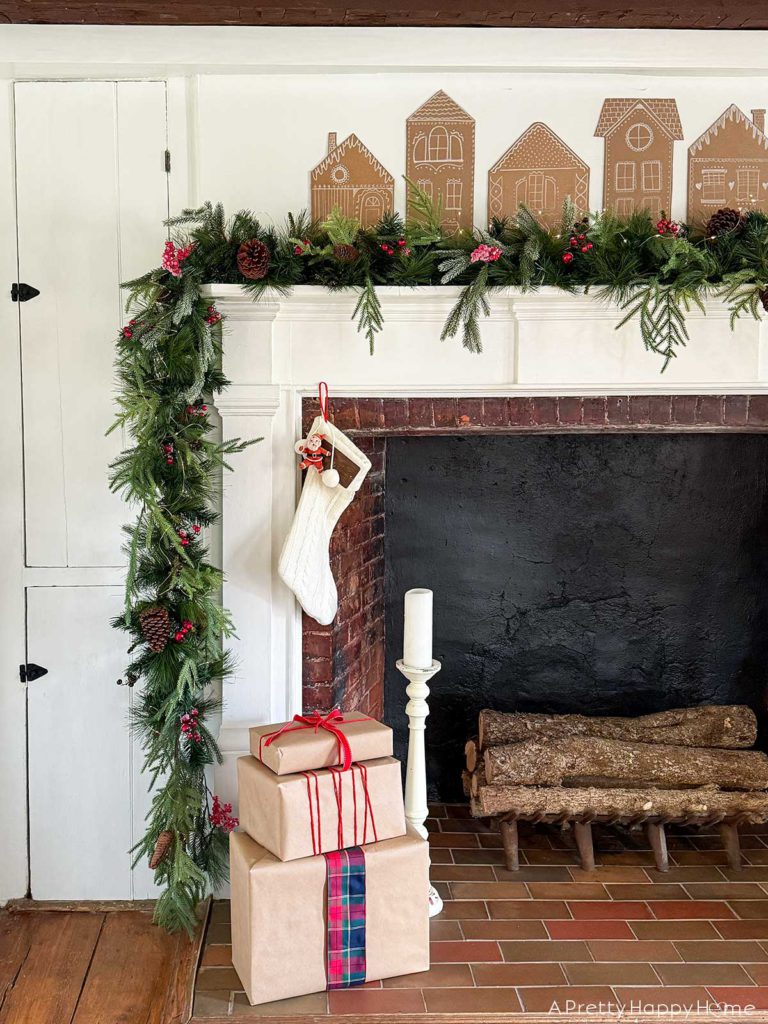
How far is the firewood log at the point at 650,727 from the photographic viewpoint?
10.3ft

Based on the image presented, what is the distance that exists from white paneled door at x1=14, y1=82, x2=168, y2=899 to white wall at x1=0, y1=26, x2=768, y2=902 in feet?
0.30

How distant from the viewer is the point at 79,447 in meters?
2.85

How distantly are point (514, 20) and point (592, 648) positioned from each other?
83.7 inches

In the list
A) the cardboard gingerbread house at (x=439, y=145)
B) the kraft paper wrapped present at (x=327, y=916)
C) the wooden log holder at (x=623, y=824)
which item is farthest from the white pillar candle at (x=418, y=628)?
the cardboard gingerbread house at (x=439, y=145)

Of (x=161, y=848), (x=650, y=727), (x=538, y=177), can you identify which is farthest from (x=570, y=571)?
(x=161, y=848)

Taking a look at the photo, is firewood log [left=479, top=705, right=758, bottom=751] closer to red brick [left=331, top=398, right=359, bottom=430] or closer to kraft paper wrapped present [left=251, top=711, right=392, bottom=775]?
kraft paper wrapped present [left=251, top=711, right=392, bottom=775]

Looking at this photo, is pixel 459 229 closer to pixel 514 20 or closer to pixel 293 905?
pixel 514 20

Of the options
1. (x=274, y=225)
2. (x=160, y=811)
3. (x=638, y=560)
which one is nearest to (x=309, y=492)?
(x=274, y=225)

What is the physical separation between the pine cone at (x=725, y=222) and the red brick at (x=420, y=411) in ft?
3.15

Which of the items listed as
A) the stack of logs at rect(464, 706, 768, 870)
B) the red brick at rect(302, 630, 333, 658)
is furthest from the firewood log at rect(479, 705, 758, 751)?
the red brick at rect(302, 630, 333, 658)

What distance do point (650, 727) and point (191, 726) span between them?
5.38 ft

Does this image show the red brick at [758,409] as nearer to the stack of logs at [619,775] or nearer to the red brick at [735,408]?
the red brick at [735,408]

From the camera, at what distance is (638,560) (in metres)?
3.35

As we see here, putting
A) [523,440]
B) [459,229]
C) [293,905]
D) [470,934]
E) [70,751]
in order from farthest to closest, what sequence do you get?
[523,440]
[70,751]
[459,229]
[470,934]
[293,905]
